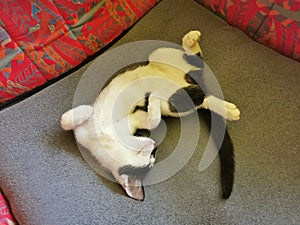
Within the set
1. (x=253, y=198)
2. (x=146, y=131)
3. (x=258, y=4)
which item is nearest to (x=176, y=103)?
(x=146, y=131)

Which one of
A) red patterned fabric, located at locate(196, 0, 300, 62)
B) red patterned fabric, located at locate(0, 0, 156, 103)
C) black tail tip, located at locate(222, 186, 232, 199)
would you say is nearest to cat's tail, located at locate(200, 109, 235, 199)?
black tail tip, located at locate(222, 186, 232, 199)

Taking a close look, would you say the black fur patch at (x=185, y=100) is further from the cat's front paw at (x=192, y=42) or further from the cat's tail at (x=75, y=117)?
the cat's tail at (x=75, y=117)

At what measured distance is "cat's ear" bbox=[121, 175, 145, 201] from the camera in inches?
33.7

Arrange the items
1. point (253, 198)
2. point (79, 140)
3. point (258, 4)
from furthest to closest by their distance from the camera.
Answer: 1. point (258, 4)
2. point (79, 140)
3. point (253, 198)

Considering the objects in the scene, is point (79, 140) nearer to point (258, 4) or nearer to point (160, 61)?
point (160, 61)

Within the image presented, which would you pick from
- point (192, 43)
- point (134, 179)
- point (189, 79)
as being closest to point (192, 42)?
point (192, 43)

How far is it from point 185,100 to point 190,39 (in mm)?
226

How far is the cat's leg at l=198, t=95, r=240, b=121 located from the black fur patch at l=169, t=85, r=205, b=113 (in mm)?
22

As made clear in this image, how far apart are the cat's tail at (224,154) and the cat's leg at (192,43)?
21 cm

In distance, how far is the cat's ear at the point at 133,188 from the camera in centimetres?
85

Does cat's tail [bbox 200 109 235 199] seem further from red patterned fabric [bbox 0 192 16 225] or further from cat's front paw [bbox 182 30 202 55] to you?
red patterned fabric [bbox 0 192 16 225]

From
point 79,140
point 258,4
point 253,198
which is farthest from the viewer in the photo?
point 258,4

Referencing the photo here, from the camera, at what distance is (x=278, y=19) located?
1023 millimetres

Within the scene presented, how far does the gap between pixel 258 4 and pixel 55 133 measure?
0.80 metres
